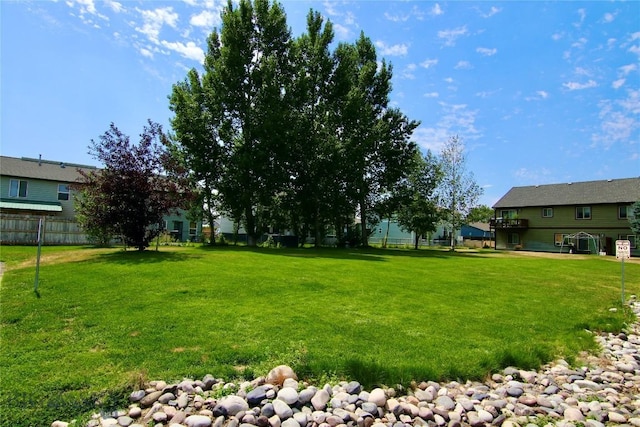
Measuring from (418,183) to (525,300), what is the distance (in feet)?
92.6

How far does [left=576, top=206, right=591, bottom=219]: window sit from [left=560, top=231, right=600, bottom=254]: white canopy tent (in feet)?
6.40

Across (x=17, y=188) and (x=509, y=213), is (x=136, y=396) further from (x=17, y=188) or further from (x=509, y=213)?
(x=509, y=213)

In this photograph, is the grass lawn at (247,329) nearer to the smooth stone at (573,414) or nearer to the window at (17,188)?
the smooth stone at (573,414)

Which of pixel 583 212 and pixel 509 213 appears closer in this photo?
pixel 583 212

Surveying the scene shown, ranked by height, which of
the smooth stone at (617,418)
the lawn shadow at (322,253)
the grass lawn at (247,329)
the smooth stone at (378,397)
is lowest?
the smooth stone at (617,418)

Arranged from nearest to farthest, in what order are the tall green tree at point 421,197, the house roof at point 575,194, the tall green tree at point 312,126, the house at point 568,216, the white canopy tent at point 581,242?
1. the tall green tree at point 312,126
2. the tall green tree at point 421,197
3. the house at point 568,216
4. the house roof at point 575,194
5. the white canopy tent at point 581,242

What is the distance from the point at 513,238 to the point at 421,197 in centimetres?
1765

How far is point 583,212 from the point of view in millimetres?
40125

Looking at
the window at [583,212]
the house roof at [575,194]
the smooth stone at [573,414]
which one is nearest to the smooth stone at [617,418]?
the smooth stone at [573,414]

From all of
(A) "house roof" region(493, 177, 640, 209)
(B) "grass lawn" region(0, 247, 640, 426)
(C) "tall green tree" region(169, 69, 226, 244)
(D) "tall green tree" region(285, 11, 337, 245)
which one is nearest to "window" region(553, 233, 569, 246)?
(A) "house roof" region(493, 177, 640, 209)

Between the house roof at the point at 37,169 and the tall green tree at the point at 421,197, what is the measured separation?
27.5m

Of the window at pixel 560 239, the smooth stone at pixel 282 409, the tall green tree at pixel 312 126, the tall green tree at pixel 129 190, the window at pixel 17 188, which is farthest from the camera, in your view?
the window at pixel 560 239

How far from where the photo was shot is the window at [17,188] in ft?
97.6

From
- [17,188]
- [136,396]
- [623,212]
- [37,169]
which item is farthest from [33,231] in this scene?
[623,212]
